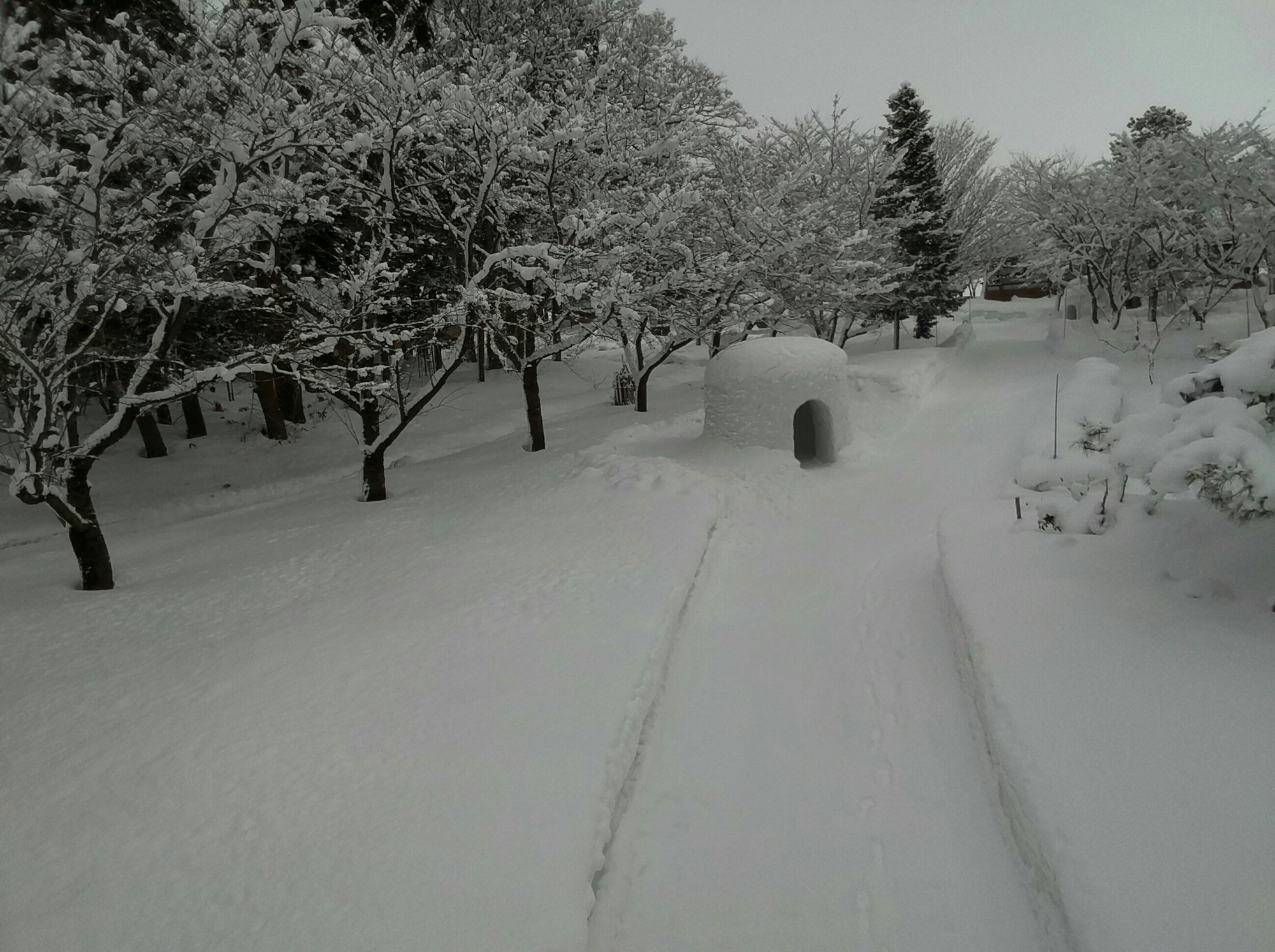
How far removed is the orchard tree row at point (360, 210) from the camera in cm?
651

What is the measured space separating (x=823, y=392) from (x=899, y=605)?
5569 mm

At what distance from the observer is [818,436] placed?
12086 millimetres

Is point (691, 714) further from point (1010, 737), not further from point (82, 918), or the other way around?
point (82, 918)

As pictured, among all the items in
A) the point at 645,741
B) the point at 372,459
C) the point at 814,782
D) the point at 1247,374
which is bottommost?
the point at 814,782

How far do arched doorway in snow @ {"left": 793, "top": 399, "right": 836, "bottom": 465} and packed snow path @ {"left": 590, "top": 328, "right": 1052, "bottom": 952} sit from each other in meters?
3.74

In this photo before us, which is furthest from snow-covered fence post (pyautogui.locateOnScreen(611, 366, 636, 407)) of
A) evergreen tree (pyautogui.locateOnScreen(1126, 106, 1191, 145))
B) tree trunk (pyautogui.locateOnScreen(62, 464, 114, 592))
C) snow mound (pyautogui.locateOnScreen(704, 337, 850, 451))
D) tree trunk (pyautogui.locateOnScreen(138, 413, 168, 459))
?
evergreen tree (pyautogui.locateOnScreen(1126, 106, 1191, 145))

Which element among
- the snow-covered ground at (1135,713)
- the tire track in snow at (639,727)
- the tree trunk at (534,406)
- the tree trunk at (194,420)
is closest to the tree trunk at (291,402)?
the tree trunk at (194,420)

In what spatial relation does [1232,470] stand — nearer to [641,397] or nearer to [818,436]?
[818,436]

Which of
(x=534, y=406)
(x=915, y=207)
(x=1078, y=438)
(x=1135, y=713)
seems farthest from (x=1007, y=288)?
(x=1135, y=713)

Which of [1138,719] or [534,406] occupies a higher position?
[534,406]

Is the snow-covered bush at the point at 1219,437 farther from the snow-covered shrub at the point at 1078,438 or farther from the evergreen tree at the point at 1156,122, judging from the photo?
the evergreen tree at the point at 1156,122

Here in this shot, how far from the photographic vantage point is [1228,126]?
18328 millimetres

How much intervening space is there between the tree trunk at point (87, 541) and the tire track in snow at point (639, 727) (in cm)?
650

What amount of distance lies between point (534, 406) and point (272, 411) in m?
6.07
